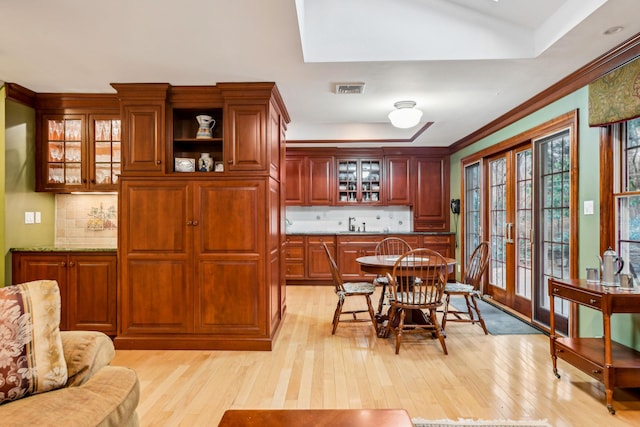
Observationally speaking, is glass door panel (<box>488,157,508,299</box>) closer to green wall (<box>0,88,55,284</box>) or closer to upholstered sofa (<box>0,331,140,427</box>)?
upholstered sofa (<box>0,331,140,427</box>)

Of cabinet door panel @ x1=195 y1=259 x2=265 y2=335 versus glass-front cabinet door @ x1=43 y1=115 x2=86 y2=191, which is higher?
glass-front cabinet door @ x1=43 y1=115 x2=86 y2=191

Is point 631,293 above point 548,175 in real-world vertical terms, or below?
below

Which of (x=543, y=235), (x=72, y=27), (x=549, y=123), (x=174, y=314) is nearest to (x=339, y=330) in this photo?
(x=174, y=314)

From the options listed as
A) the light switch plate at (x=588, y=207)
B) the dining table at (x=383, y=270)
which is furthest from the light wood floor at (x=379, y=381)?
the light switch plate at (x=588, y=207)

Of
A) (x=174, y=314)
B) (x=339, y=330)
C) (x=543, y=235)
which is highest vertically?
(x=543, y=235)

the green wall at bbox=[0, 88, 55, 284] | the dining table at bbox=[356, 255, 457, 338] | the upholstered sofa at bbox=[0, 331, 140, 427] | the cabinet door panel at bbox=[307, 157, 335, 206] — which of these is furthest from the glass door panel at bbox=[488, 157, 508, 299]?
the green wall at bbox=[0, 88, 55, 284]

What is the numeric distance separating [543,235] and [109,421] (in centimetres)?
412

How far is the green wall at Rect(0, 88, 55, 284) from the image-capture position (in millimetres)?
3379

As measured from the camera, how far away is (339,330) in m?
3.83

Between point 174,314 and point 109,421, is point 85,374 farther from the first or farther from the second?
point 174,314

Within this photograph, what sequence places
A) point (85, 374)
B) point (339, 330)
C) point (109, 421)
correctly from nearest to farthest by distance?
point (109, 421) → point (85, 374) → point (339, 330)

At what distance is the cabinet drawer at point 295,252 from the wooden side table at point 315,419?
482 cm

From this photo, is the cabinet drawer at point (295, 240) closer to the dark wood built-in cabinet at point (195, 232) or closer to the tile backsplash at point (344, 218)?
the tile backsplash at point (344, 218)

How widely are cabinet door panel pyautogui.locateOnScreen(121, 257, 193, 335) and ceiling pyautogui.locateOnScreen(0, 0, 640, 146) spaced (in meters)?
1.68
